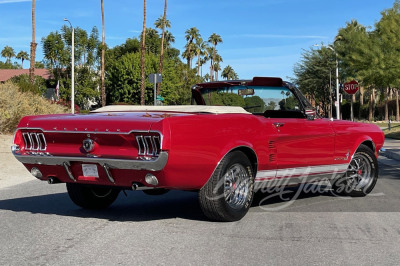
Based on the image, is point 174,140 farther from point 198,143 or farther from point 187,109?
point 187,109

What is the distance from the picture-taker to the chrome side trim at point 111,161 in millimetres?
5348

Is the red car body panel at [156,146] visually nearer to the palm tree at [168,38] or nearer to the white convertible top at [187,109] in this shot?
the white convertible top at [187,109]

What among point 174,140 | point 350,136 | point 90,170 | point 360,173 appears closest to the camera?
point 174,140

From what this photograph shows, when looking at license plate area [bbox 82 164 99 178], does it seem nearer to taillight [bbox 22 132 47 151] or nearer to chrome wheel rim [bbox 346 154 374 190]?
taillight [bbox 22 132 47 151]

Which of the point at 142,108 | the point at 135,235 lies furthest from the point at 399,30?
the point at 135,235

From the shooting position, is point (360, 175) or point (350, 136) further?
point (360, 175)

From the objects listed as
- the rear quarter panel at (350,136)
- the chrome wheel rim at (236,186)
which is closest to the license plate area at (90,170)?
the chrome wheel rim at (236,186)

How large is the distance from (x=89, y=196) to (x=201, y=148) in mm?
2168

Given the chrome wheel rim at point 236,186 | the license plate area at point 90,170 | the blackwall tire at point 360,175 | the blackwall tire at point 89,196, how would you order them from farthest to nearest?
the blackwall tire at point 360,175 → the blackwall tire at point 89,196 → the chrome wheel rim at point 236,186 → the license plate area at point 90,170

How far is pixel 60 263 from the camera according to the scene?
4.53 metres

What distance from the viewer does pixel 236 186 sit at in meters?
6.33

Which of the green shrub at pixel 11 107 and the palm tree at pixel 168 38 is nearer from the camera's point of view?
the green shrub at pixel 11 107

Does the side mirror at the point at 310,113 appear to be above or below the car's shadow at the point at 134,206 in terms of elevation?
above

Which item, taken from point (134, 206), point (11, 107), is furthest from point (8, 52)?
point (134, 206)
